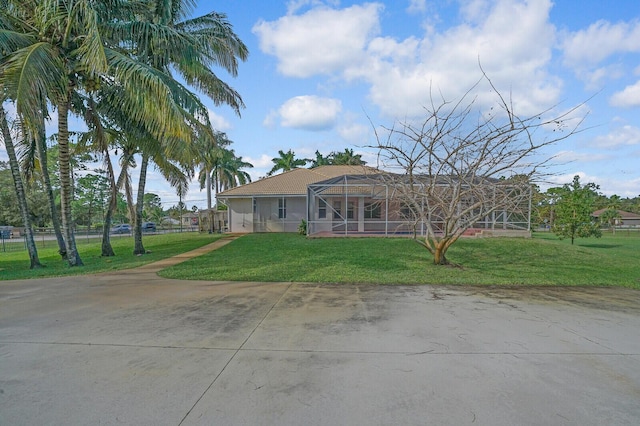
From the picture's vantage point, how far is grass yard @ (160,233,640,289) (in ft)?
28.0

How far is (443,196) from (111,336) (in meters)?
9.58

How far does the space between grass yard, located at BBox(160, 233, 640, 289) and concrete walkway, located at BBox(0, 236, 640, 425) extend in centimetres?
176

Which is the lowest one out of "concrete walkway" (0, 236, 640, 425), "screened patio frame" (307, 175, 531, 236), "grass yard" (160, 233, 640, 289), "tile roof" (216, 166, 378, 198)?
"concrete walkway" (0, 236, 640, 425)

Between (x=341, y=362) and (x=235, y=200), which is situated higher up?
(x=235, y=200)

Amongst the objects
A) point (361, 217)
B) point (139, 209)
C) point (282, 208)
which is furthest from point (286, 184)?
point (139, 209)

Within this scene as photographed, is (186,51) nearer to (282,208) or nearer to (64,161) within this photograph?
(64,161)

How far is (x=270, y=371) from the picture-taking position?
11.7ft

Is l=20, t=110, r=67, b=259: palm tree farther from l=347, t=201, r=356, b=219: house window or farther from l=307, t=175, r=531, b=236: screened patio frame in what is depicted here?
l=347, t=201, r=356, b=219: house window

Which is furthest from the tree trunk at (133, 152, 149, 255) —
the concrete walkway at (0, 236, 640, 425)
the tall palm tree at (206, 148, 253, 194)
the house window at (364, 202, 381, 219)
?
the tall palm tree at (206, 148, 253, 194)

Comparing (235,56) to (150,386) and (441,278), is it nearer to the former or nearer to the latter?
(441,278)

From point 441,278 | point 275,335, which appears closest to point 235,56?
point 441,278

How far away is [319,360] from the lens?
3807 millimetres

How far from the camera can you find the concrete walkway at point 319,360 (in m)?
2.84

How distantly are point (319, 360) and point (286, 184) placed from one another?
20.8 meters
